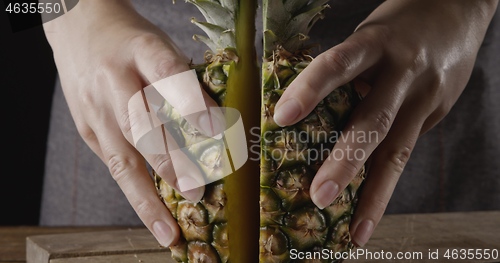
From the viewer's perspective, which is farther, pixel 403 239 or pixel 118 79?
pixel 403 239

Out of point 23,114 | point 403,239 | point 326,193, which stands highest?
point 326,193

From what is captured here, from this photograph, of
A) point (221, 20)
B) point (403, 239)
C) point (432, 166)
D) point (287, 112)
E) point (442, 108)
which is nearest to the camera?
point (287, 112)

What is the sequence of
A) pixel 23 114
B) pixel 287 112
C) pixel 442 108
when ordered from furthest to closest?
pixel 23 114
pixel 442 108
pixel 287 112

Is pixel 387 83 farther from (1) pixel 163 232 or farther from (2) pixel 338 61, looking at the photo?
(1) pixel 163 232

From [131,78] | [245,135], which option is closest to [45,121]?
[131,78]

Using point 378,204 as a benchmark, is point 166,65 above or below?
above

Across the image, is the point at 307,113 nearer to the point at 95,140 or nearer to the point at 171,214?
the point at 171,214

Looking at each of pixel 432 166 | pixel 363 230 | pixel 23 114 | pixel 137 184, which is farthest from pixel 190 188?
pixel 23 114
